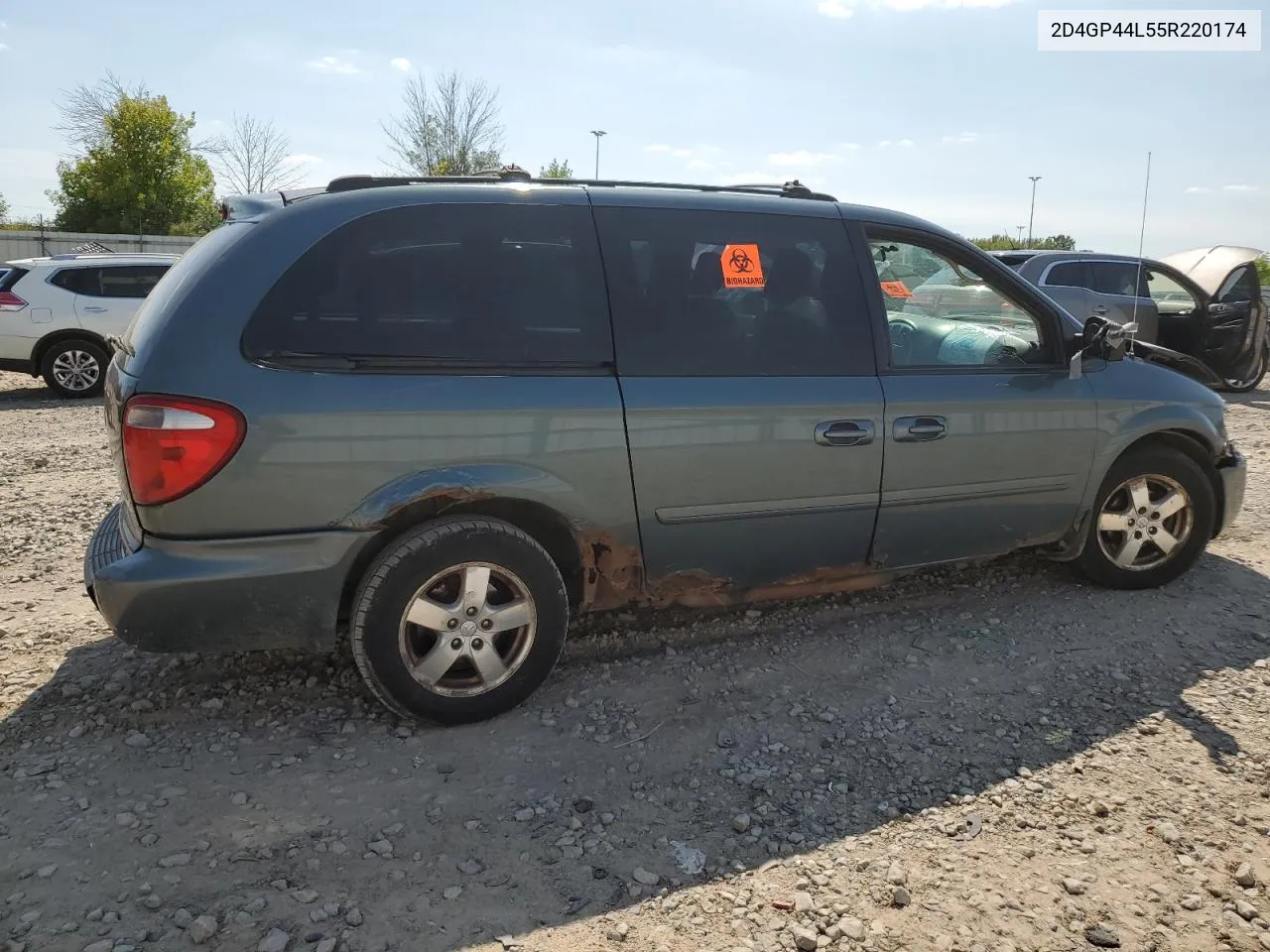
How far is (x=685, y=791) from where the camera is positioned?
297 centimetres

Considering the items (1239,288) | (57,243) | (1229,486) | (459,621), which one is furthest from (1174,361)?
(57,243)

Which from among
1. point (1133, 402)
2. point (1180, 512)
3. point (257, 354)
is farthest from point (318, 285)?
point (1180, 512)

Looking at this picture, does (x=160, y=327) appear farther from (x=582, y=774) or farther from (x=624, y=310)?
(x=582, y=774)

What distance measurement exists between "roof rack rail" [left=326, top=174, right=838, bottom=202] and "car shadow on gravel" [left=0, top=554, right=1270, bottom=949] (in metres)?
1.84

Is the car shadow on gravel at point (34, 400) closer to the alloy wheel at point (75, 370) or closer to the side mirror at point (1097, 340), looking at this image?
the alloy wheel at point (75, 370)

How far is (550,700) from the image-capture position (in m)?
3.53

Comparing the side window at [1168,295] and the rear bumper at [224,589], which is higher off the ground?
the side window at [1168,295]

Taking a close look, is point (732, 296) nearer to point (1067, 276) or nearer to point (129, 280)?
point (1067, 276)

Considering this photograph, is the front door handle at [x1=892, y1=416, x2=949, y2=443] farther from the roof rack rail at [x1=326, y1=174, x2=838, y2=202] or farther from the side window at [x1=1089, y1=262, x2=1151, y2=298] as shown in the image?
the side window at [x1=1089, y1=262, x2=1151, y2=298]

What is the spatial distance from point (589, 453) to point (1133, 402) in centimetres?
267

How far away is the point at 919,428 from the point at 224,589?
8.69 ft

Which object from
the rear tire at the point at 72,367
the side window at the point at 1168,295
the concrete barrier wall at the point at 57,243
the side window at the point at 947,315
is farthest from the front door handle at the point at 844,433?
the concrete barrier wall at the point at 57,243

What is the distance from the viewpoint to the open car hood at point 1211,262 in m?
11.2

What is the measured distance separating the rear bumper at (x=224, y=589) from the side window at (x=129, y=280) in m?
9.49
